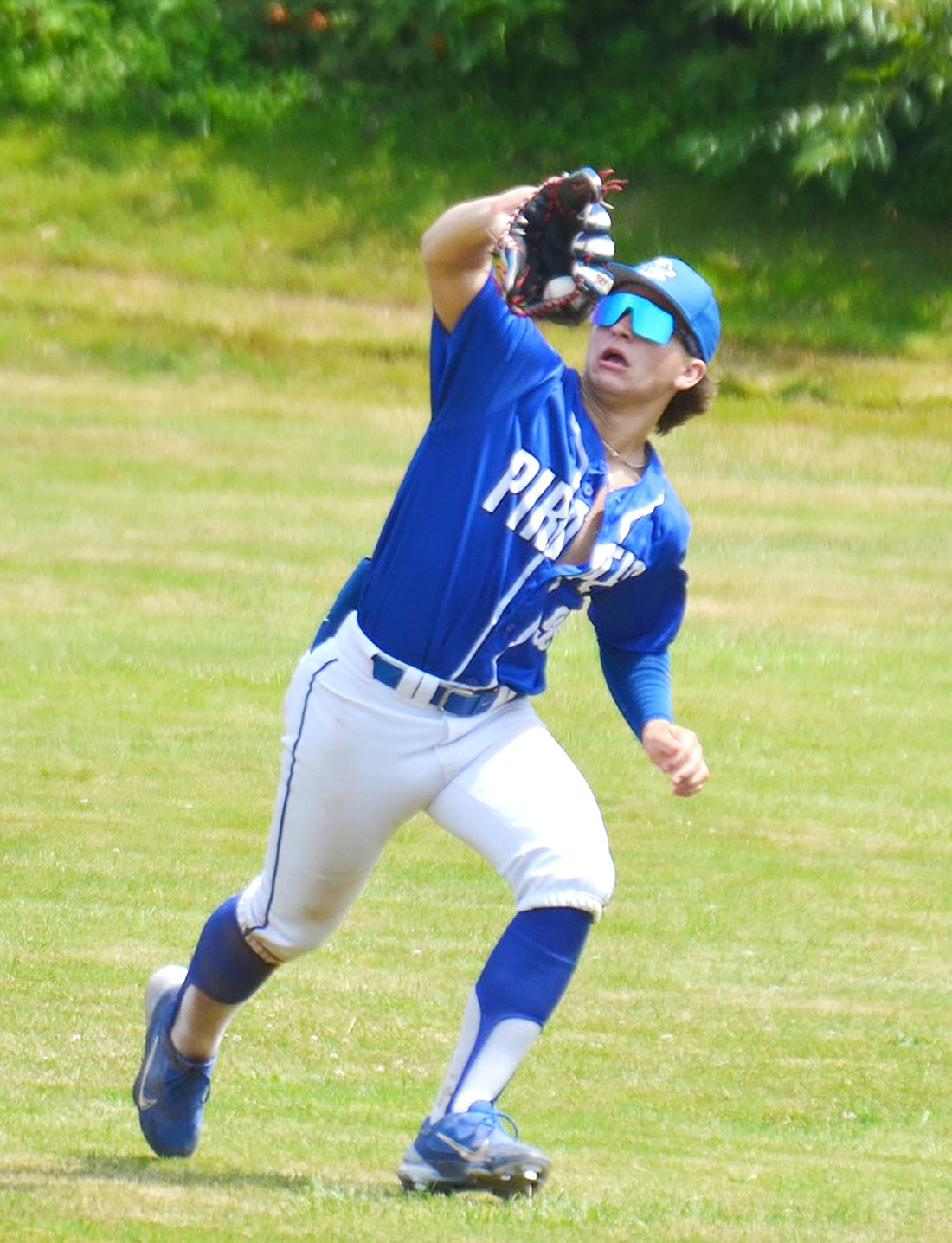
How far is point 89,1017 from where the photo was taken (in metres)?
6.52

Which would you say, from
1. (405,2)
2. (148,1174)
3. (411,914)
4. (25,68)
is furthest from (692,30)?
(148,1174)

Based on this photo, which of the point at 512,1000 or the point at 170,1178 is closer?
the point at 512,1000

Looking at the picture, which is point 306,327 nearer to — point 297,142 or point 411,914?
point 297,142

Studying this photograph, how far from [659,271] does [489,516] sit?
30.3 inches

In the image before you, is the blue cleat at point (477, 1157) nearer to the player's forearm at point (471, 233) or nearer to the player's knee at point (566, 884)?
the player's knee at point (566, 884)

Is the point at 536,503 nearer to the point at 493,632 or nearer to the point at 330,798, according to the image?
the point at 493,632

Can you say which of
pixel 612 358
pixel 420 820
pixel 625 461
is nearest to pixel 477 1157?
pixel 625 461

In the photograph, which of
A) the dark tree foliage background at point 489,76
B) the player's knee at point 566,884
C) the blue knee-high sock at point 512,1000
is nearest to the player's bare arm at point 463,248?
the player's knee at point 566,884

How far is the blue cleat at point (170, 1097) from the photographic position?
202 inches

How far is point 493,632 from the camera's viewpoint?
15.6 ft

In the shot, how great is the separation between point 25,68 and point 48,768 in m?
13.6

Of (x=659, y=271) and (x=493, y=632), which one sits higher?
(x=659, y=271)

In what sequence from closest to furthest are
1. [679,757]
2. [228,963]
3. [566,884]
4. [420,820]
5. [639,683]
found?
[566,884], [679,757], [228,963], [639,683], [420,820]

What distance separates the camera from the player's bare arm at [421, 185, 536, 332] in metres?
4.52
